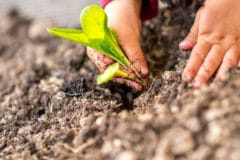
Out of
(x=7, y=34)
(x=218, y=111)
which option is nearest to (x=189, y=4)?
(x=218, y=111)

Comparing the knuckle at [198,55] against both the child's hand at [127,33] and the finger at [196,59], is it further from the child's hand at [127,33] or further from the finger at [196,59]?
the child's hand at [127,33]

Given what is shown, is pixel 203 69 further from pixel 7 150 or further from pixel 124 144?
pixel 7 150

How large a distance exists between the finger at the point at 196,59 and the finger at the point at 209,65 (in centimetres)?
1

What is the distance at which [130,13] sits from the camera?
1123mm

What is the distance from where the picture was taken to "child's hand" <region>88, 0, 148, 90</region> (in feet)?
3.36

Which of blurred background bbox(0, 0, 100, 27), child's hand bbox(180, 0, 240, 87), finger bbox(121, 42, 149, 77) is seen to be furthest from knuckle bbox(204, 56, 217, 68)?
blurred background bbox(0, 0, 100, 27)

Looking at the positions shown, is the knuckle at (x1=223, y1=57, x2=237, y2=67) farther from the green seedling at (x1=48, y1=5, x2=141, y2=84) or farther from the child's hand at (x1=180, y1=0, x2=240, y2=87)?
the green seedling at (x1=48, y1=5, x2=141, y2=84)

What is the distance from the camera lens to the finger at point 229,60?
3.14 ft

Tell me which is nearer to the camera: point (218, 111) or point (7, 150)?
point (218, 111)

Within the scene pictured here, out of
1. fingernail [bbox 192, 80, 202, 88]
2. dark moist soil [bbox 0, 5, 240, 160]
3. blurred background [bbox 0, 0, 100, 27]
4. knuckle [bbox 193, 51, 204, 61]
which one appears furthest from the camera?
blurred background [bbox 0, 0, 100, 27]

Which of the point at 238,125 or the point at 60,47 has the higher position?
the point at 238,125

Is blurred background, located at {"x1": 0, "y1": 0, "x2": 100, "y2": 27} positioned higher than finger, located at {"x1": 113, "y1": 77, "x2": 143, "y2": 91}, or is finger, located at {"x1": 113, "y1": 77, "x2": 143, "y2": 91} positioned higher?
finger, located at {"x1": 113, "y1": 77, "x2": 143, "y2": 91}

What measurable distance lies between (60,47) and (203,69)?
2.24 feet

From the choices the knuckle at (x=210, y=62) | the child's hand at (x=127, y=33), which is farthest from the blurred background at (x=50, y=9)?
the knuckle at (x=210, y=62)
